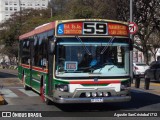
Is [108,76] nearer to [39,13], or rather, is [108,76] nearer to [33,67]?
[33,67]

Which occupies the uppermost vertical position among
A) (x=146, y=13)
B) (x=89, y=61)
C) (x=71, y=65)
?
(x=146, y=13)

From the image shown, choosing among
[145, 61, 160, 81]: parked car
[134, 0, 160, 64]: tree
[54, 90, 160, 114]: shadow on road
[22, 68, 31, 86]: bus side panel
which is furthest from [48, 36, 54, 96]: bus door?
[134, 0, 160, 64]: tree

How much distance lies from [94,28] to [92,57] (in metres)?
0.92

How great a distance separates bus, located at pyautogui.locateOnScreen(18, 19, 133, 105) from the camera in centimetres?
1327

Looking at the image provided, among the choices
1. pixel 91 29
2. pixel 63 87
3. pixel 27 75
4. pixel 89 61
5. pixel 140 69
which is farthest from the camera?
pixel 140 69

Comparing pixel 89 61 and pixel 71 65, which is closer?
pixel 71 65

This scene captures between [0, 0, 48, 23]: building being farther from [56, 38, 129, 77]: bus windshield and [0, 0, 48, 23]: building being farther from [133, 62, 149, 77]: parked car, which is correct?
[56, 38, 129, 77]: bus windshield

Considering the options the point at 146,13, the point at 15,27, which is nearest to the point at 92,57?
the point at 146,13

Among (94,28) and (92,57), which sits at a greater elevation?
(94,28)

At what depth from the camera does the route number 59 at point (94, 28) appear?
44.7ft

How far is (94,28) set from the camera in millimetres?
13695

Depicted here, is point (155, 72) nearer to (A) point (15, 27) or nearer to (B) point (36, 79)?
(B) point (36, 79)

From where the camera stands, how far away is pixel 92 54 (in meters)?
13.6

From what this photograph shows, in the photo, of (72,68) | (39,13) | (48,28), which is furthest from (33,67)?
(39,13)
